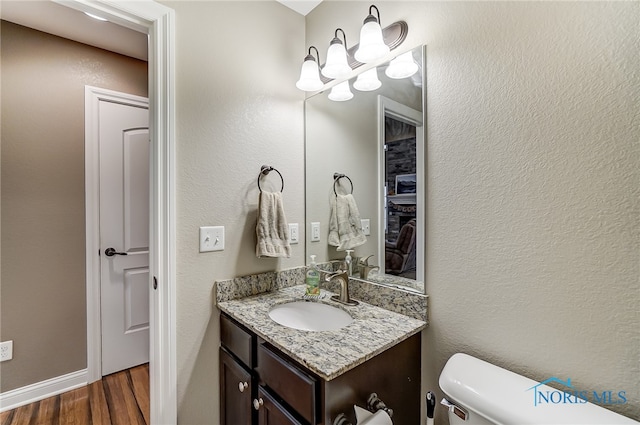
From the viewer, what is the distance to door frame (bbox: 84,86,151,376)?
1.94m

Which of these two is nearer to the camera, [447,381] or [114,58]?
[447,381]

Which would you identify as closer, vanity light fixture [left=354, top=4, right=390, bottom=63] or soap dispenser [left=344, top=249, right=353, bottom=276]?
vanity light fixture [left=354, top=4, right=390, bottom=63]

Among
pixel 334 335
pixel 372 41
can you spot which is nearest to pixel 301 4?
pixel 372 41

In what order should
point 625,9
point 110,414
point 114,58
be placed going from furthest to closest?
point 114,58 < point 110,414 < point 625,9

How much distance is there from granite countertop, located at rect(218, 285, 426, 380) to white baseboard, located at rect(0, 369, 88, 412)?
4.84 feet

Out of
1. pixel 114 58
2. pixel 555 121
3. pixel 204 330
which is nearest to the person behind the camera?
pixel 555 121

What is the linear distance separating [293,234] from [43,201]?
5.28 ft

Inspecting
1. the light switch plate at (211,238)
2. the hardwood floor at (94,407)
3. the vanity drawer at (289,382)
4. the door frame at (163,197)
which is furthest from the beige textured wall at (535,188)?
the hardwood floor at (94,407)

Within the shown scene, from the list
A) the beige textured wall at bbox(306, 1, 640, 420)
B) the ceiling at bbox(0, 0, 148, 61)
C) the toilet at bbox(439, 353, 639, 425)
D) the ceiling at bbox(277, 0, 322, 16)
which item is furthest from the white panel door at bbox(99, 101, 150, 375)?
the toilet at bbox(439, 353, 639, 425)

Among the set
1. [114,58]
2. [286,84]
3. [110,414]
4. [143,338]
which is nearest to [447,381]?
[286,84]

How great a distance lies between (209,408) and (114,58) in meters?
2.35

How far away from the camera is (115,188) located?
2.06 metres

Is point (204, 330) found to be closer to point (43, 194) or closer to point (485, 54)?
point (43, 194)

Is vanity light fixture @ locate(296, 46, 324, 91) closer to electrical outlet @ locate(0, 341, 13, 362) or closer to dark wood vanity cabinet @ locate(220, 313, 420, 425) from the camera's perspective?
dark wood vanity cabinet @ locate(220, 313, 420, 425)
